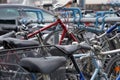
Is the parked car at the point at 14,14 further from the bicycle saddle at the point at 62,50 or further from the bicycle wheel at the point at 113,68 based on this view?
the bicycle saddle at the point at 62,50

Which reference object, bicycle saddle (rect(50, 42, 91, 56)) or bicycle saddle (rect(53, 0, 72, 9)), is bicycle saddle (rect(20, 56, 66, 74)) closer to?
bicycle saddle (rect(50, 42, 91, 56))

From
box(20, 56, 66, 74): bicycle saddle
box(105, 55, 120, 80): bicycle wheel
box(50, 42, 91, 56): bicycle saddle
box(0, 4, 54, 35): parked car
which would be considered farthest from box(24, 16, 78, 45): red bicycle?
box(20, 56, 66, 74): bicycle saddle

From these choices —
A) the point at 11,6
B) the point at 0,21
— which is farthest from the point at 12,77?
the point at 11,6

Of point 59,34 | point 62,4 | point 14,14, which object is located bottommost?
point 14,14

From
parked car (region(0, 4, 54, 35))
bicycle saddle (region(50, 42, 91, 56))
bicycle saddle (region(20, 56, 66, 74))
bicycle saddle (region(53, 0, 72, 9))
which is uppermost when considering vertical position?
bicycle saddle (region(20, 56, 66, 74))

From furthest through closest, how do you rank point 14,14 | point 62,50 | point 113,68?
point 14,14
point 113,68
point 62,50

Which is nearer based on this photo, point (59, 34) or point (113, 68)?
point (113, 68)

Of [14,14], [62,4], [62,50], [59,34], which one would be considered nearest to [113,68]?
[62,50]

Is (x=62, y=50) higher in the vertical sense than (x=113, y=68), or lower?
higher

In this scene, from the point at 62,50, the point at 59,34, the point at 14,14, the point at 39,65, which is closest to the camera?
the point at 39,65

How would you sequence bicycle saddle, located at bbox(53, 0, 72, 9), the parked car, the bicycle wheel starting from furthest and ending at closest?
the parked car, bicycle saddle, located at bbox(53, 0, 72, 9), the bicycle wheel

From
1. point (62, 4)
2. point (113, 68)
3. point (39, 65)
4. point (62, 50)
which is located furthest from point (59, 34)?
point (39, 65)

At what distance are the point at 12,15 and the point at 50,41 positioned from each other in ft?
7.65

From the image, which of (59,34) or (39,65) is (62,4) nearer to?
(59,34)
